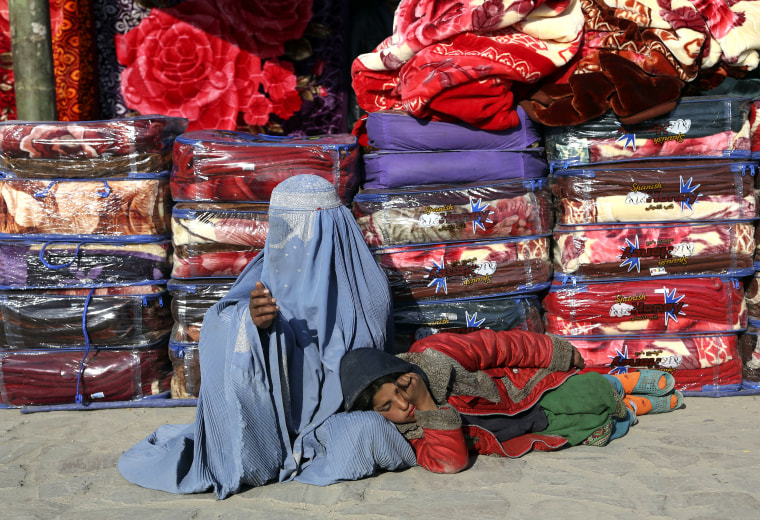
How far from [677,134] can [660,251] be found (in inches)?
22.5

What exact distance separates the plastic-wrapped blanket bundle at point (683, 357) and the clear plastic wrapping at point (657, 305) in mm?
44

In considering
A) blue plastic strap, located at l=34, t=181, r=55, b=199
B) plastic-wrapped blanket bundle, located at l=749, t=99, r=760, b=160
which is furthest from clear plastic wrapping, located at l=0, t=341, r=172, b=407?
plastic-wrapped blanket bundle, located at l=749, t=99, r=760, b=160

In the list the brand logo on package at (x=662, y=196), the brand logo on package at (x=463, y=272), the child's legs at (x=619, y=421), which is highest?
the brand logo on package at (x=662, y=196)

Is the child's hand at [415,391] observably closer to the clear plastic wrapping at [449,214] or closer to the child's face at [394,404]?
the child's face at [394,404]

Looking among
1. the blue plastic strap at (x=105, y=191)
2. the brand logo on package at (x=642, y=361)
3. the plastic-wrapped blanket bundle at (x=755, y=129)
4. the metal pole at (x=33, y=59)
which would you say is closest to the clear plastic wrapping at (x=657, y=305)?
Result: the brand logo on package at (x=642, y=361)

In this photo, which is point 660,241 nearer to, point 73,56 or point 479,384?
point 479,384

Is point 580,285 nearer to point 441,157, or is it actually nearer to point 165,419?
point 441,157

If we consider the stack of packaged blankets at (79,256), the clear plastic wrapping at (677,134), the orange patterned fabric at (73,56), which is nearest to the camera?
the clear plastic wrapping at (677,134)

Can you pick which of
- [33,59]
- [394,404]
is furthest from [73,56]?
[394,404]

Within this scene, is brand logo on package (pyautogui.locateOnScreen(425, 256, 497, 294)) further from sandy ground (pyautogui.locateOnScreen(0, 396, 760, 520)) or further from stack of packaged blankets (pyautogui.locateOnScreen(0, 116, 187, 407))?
stack of packaged blankets (pyautogui.locateOnScreen(0, 116, 187, 407))

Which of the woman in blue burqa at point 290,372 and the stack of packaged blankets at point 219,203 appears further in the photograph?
the stack of packaged blankets at point 219,203

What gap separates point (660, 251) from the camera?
12.6 ft

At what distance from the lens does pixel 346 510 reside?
280cm

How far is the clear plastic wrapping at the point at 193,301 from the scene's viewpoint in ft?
12.7
